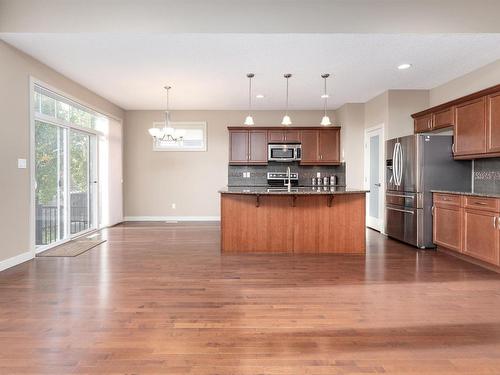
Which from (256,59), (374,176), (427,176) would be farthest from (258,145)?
(427,176)

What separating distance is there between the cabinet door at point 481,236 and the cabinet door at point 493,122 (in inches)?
33.3

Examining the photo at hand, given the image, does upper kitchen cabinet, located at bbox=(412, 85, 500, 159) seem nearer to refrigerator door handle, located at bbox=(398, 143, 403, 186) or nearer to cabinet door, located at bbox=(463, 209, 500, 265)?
refrigerator door handle, located at bbox=(398, 143, 403, 186)

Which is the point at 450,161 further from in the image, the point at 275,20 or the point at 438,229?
the point at 275,20

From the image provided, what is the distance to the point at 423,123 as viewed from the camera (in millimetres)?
5445

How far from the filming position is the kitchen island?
4602 millimetres

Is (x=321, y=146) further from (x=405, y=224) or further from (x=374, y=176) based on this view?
(x=405, y=224)

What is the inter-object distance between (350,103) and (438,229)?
3.37m

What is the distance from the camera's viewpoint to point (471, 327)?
→ 92.1 inches

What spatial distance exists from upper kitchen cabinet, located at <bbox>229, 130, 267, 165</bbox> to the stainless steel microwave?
141 millimetres

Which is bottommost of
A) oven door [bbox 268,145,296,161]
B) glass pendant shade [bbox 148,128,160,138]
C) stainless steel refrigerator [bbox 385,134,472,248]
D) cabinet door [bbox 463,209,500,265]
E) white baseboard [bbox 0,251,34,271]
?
white baseboard [bbox 0,251,34,271]

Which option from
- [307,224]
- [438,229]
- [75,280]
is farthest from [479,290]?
[75,280]

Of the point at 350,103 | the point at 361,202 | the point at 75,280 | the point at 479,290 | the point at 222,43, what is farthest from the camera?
the point at 350,103

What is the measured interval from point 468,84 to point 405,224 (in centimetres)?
230

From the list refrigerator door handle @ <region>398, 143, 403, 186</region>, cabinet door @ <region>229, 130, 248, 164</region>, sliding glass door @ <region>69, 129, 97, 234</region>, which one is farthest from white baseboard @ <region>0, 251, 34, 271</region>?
refrigerator door handle @ <region>398, 143, 403, 186</region>
